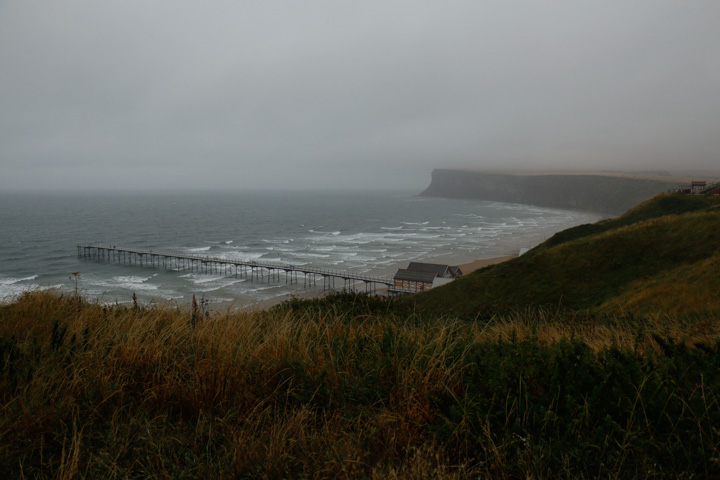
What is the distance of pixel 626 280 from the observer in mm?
25391

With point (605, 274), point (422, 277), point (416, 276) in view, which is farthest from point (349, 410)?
point (416, 276)

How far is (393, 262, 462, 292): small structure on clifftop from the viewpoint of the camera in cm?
4281

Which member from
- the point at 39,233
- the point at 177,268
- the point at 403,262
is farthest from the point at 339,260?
the point at 39,233

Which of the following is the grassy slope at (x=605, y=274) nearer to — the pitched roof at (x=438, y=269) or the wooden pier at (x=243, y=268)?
the pitched roof at (x=438, y=269)

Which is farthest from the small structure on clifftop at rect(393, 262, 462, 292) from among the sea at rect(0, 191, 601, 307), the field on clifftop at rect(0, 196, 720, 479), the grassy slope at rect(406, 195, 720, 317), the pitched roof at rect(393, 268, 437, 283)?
the field on clifftop at rect(0, 196, 720, 479)

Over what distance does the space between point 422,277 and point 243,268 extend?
94.0 feet

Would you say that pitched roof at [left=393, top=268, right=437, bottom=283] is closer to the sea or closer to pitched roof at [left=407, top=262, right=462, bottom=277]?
pitched roof at [left=407, top=262, right=462, bottom=277]

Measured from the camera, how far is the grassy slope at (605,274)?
71.0 feet

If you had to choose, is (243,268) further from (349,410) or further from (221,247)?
(349,410)

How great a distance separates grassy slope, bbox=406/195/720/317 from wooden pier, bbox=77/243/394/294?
17088mm

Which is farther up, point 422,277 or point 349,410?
point 349,410

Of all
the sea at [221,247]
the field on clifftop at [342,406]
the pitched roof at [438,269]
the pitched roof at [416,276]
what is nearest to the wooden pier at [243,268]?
the sea at [221,247]

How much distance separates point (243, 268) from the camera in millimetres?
60781

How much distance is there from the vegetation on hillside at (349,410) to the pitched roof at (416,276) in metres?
39.1
